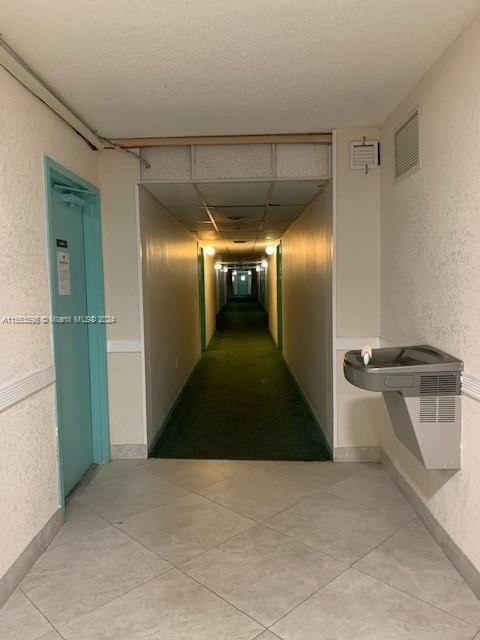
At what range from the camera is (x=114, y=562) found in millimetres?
2395

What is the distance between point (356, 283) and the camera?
3598mm

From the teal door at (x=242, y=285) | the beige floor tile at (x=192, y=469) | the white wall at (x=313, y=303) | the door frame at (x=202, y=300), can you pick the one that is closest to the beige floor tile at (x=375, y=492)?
the white wall at (x=313, y=303)

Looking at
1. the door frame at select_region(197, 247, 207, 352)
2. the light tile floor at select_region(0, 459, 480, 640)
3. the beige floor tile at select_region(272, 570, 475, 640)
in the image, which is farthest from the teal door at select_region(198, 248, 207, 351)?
the beige floor tile at select_region(272, 570, 475, 640)

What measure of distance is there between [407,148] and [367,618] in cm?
260

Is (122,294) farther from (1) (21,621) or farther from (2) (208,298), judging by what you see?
(2) (208,298)

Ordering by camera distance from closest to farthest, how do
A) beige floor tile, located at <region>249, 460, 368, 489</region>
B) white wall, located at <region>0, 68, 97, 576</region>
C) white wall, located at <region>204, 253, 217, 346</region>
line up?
white wall, located at <region>0, 68, 97, 576</region>, beige floor tile, located at <region>249, 460, 368, 489</region>, white wall, located at <region>204, 253, 217, 346</region>

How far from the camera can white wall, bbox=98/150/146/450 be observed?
3695 millimetres

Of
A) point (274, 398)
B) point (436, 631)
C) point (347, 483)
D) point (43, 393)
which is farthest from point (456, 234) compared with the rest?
point (274, 398)

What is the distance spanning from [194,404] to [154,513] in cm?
268

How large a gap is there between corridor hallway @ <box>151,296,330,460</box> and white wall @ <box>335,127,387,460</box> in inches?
16.5

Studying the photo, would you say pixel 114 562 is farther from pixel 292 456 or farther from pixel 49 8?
pixel 49 8

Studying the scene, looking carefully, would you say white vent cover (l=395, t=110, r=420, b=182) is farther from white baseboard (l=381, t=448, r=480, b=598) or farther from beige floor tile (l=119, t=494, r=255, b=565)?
beige floor tile (l=119, t=494, r=255, b=565)

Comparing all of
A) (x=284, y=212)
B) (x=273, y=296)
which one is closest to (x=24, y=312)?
(x=284, y=212)

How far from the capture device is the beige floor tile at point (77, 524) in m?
2.67
